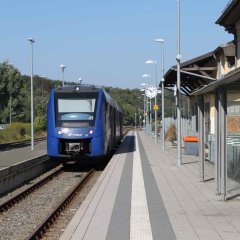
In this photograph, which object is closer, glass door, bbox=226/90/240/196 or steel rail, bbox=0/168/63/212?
glass door, bbox=226/90/240/196

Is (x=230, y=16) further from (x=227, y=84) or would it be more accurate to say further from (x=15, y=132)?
(x=15, y=132)

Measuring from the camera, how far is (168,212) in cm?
986

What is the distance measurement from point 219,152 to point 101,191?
3132 millimetres

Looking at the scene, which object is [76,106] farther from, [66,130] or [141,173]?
[141,173]

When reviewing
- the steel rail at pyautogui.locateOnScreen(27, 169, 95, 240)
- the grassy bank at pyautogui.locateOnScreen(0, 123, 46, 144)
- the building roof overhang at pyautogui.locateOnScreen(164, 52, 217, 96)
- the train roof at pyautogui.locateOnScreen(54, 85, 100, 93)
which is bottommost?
the steel rail at pyautogui.locateOnScreen(27, 169, 95, 240)

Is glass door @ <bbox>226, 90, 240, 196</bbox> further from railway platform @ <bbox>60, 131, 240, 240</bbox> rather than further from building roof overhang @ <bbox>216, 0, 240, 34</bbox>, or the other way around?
building roof overhang @ <bbox>216, 0, 240, 34</bbox>

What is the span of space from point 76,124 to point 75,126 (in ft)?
0.31

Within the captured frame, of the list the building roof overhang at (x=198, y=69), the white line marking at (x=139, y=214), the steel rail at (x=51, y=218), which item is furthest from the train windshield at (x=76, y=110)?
the white line marking at (x=139, y=214)

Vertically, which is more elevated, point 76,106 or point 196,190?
point 76,106

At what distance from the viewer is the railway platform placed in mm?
7996

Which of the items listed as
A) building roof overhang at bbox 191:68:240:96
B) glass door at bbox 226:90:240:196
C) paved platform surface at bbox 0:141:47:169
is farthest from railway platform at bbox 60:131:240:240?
paved platform surface at bbox 0:141:47:169

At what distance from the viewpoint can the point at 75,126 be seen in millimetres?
21344

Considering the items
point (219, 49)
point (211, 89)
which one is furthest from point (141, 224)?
point (219, 49)

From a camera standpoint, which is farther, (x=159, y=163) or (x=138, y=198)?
(x=159, y=163)
